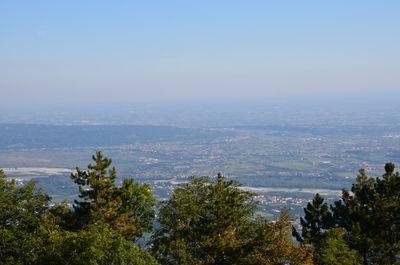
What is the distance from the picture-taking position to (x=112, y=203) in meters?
26.8

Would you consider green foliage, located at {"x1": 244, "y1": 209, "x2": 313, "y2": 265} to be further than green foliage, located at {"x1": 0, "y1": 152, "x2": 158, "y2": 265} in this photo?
Yes

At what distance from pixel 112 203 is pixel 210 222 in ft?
19.8

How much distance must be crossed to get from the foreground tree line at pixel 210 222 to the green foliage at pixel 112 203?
0.20ft

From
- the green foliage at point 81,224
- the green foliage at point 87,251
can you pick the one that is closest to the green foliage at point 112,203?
the green foliage at point 81,224

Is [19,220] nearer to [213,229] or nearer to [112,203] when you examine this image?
[112,203]

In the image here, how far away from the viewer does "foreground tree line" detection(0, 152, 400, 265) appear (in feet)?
72.3

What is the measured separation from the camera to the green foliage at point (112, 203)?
86.7 ft

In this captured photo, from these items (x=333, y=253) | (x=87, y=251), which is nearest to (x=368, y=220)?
(x=333, y=253)

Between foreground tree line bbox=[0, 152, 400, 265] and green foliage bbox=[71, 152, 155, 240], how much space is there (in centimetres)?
6

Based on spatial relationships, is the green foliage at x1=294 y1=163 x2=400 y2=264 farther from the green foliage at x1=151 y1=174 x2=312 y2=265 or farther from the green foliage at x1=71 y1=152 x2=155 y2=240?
the green foliage at x1=71 y1=152 x2=155 y2=240

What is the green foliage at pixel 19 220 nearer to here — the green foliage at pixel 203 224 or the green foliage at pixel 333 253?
the green foliage at pixel 203 224

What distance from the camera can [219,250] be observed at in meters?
25.3

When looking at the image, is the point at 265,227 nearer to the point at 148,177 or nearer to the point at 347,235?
the point at 347,235

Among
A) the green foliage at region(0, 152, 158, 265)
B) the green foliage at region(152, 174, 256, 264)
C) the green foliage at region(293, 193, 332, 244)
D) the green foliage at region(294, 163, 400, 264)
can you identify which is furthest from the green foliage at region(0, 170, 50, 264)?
the green foliage at region(293, 193, 332, 244)
